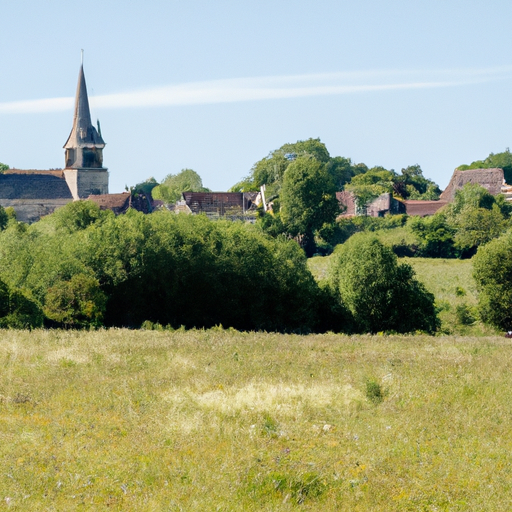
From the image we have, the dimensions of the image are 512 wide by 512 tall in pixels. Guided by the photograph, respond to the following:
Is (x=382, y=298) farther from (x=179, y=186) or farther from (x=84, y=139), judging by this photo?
(x=179, y=186)

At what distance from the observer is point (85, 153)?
148 meters

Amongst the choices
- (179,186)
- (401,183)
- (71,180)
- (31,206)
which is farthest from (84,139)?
(401,183)

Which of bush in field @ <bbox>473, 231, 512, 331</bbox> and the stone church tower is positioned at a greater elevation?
the stone church tower

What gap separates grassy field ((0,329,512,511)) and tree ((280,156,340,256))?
77831 millimetres

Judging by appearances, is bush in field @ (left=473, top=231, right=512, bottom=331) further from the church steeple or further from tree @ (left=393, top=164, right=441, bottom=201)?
the church steeple

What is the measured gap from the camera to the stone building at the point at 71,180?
147 meters

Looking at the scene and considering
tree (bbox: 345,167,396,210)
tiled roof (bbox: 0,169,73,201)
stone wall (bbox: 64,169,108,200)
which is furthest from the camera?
Answer: tiled roof (bbox: 0,169,73,201)

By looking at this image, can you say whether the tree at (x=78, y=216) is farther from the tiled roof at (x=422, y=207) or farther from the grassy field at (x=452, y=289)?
the tiled roof at (x=422, y=207)

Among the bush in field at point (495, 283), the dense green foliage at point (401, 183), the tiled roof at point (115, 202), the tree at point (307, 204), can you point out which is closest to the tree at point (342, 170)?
the dense green foliage at point (401, 183)

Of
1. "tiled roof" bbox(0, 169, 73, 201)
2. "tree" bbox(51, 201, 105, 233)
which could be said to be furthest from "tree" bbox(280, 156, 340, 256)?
"tiled roof" bbox(0, 169, 73, 201)

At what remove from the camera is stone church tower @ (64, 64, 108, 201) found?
14675 centimetres

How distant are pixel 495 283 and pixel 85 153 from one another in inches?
4177

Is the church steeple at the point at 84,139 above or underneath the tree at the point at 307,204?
above

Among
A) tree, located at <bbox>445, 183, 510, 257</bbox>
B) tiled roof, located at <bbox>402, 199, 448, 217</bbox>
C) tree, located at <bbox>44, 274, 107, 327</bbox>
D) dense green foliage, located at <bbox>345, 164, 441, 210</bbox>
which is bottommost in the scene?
tree, located at <bbox>44, 274, 107, 327</bbox>
